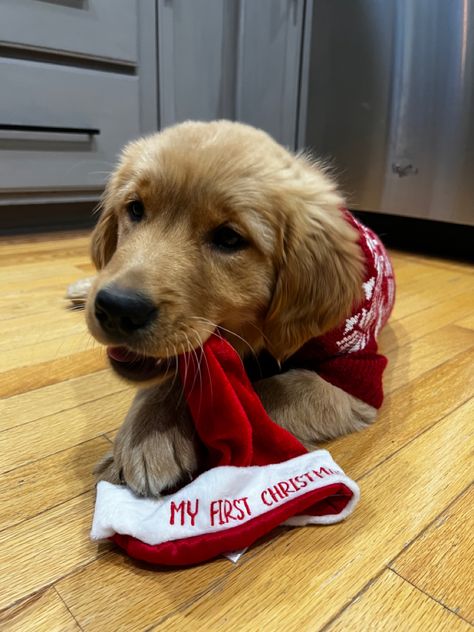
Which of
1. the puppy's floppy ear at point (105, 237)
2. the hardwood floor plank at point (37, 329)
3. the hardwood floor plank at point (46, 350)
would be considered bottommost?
the hardwood floor plank at point (37, 329)

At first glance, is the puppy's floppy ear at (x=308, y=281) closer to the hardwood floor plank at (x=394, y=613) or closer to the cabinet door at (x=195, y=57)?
the hardwood floor plank at (x=394, y=613)

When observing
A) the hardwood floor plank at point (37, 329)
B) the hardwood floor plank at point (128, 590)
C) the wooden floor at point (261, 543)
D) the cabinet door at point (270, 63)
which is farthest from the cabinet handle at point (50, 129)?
the hardwood floor plank at point (128, 590)

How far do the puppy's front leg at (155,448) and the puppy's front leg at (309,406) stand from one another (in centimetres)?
21

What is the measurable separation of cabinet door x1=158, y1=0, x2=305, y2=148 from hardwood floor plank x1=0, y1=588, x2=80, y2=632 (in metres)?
3.00

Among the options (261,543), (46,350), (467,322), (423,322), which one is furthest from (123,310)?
(467,322)

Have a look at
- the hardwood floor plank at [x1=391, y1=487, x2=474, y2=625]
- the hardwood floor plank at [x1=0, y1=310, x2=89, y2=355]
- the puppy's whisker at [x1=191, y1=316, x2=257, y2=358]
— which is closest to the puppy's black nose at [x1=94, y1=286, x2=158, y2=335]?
the puppy's whisker at [x1=191, y1=316, x2=257, y2=358]

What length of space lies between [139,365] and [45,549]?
1.11 ft

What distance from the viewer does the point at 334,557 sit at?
853mm

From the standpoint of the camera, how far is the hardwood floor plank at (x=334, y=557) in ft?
2.44

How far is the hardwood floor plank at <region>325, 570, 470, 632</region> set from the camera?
0.73 m

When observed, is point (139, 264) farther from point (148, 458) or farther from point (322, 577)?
point (322, 577)

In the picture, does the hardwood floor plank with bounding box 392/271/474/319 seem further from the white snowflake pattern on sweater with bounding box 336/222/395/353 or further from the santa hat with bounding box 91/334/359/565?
the santa hat with bounding box 91/334/359/565

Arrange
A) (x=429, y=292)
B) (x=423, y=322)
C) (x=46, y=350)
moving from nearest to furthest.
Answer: (x=46, y=350) < (x=423, y=322) < (x=429, y=292)

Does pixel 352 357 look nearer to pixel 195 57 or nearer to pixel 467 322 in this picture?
pixel 467 322
